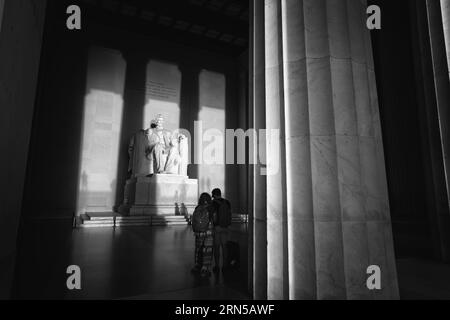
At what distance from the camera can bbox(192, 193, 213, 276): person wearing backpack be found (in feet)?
13.7

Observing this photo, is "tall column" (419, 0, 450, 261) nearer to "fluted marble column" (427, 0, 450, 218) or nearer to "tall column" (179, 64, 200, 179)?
"fluted marble column" (427, 0, 450, 218)

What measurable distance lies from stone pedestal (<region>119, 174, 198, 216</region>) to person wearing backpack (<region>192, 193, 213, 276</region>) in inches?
295

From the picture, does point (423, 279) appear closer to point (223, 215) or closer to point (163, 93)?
point (223, 215)

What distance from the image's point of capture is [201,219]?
13.9 ft

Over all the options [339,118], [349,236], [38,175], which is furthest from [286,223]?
[38,175]

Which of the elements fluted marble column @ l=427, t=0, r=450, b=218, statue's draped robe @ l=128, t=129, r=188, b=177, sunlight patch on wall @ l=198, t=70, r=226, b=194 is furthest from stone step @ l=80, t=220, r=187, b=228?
fluted marble column @ l=427, t=0, r=450, b=218

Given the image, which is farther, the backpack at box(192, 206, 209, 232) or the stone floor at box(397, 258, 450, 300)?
the backpack at box(192, 206, 209, 232)

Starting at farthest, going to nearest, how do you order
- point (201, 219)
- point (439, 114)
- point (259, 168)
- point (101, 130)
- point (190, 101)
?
point (190, 101) < point (101, 130) < point (439, 114) < point (201, 219) < point (259, 168)

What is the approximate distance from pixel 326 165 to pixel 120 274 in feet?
10.8

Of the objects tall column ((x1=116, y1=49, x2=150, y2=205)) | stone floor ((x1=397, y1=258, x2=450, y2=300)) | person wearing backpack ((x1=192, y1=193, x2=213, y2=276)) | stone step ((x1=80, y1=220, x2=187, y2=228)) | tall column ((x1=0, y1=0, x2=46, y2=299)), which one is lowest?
stone floor ((x1=397, y1=258, x2=450, y2=300))

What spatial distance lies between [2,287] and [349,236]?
3.95 metres

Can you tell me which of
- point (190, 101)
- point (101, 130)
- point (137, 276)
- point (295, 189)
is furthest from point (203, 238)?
point (190, 101)

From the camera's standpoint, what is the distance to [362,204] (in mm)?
2484
